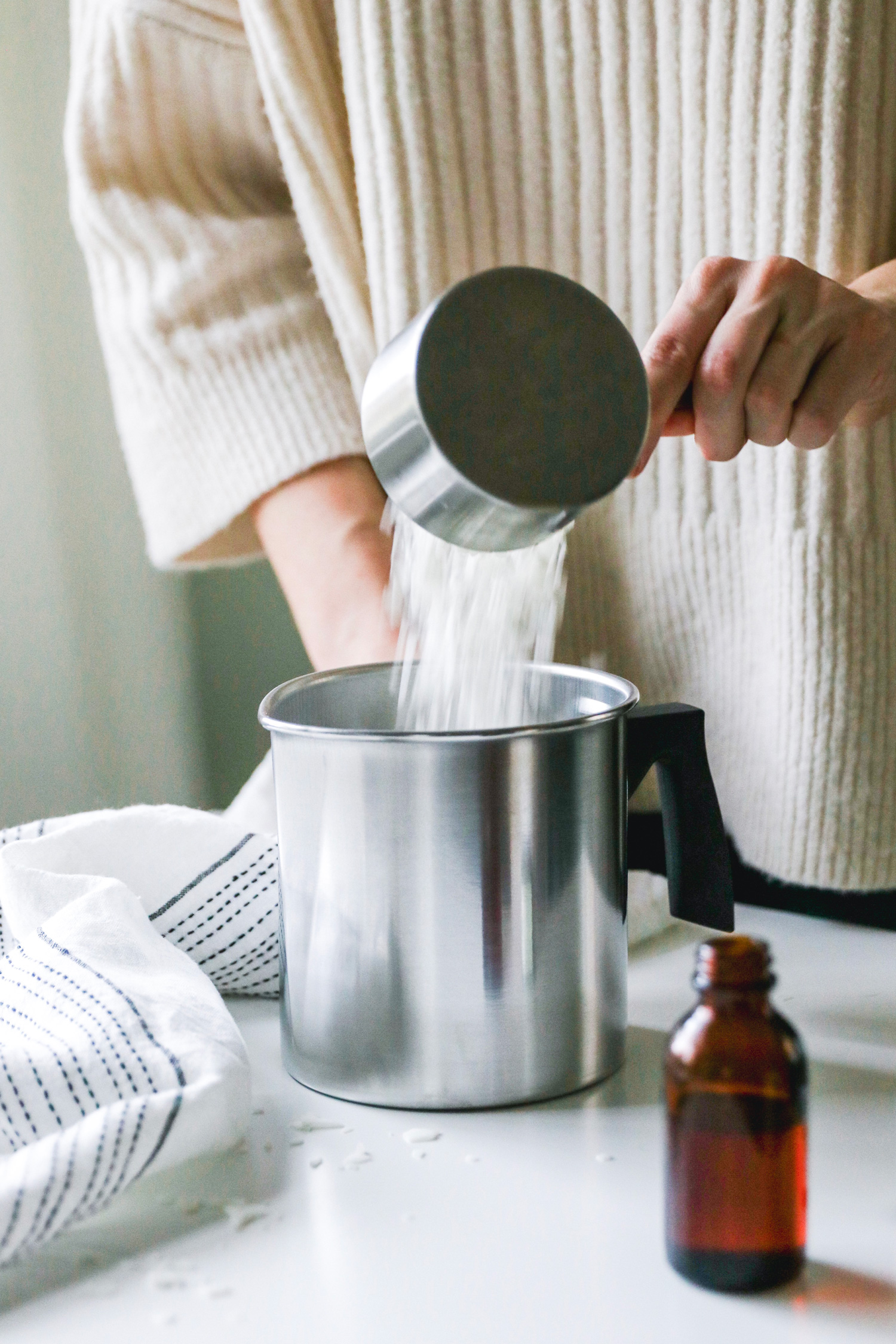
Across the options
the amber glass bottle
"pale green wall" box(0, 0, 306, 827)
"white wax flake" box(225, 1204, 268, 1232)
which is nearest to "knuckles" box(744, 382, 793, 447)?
the amber glass bottle

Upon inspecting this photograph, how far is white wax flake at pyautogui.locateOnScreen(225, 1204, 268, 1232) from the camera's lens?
48cm

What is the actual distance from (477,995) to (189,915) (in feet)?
0.65

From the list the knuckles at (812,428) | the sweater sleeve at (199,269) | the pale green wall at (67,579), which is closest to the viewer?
the knuckles at (812,428)

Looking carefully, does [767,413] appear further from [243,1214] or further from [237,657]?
[237,657]

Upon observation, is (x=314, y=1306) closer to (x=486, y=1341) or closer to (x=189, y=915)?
(x=486, y=1341)

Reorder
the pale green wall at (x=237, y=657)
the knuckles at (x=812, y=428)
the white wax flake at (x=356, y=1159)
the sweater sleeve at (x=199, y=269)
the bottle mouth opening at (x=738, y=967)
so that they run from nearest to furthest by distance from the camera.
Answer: the bottle mouth opening at (x=738, y=967) → the white wax flake at (x=356, y=1159) → the knuckles at (x=812, y=428) → the sweater sleeve at (x=199, y=269) → the pale green wall at (x=237, y=657)

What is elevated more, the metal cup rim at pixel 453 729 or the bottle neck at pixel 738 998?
the metal cup rim at pixel 453 729

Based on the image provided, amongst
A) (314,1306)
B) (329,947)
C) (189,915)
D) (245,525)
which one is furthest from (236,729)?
(314,1306)

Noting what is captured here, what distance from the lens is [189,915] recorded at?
0.68 meters

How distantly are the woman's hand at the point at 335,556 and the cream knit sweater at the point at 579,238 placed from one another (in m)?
0.02

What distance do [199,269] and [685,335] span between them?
0.44m

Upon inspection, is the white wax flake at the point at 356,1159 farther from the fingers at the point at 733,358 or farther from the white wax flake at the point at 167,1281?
the fingers at the point at 733,358

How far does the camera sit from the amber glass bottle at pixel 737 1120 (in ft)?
1.33

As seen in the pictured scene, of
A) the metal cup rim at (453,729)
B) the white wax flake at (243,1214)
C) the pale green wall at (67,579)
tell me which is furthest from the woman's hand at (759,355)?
the pale green wall at (67,579)
